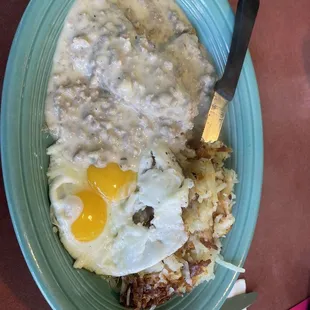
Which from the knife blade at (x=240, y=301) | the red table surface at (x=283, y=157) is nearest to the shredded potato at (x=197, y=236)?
the knife blade at (x=240, y=301)

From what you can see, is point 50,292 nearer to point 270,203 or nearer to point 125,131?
point 125,131

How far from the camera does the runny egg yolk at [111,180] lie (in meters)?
1.60

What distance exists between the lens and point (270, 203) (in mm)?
2100

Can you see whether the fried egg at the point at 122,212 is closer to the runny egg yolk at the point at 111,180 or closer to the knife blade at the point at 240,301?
the runny egg yolk at the point at 111,180

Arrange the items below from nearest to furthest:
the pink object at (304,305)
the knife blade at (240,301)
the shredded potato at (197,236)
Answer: the shredded potato at (197,236) → the knife blade at (240,301) → the pink object at (304,305)

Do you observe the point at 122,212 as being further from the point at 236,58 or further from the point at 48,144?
the point at 236,58

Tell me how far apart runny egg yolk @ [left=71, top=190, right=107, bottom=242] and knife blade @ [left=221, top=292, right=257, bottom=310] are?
69 cm

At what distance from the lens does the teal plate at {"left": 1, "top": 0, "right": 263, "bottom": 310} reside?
4.73ft

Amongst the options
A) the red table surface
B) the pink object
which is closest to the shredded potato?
the red table surface

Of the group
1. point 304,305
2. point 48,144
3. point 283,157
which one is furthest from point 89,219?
point 304,305

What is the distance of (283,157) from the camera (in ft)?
6.90

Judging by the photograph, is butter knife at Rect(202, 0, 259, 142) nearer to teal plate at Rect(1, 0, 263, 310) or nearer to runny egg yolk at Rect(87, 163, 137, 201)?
teal plate at Rect(1, 0, 263, 310)

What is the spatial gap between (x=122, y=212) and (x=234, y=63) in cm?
68

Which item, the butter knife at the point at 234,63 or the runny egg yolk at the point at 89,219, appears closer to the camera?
the runny egg yolk at the point at 89,219
